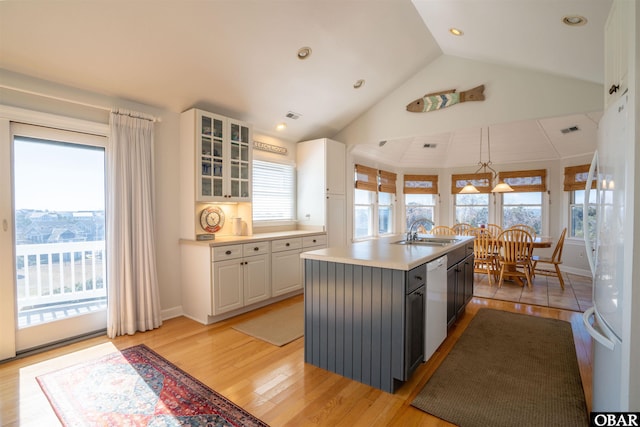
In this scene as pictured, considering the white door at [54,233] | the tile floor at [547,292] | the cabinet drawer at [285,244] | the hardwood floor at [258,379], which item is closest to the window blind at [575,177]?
the tile floor at [547,292]

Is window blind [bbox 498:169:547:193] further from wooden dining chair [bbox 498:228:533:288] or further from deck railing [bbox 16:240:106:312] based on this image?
deck railing [bbox 16:240:106:312]

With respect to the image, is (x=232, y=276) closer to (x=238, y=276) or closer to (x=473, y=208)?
(x=238, y=276)

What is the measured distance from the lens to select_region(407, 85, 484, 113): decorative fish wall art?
402 centimetres

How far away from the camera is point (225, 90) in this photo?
3543 millimetres

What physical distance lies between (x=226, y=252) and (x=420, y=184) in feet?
17.3

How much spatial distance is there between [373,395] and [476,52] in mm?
3871

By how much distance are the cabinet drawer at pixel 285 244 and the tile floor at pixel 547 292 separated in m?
2.68

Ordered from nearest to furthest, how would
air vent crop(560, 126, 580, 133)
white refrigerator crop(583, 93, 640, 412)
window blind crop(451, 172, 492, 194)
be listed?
1. white refrigerator crop(583, 93, 640, 412)
2. air vent crop(560, 126, 580, 133)
3. window blind crop(451, 172, 492, 194)

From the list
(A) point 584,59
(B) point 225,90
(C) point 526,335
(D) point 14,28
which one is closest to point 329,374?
(C) point 526,335

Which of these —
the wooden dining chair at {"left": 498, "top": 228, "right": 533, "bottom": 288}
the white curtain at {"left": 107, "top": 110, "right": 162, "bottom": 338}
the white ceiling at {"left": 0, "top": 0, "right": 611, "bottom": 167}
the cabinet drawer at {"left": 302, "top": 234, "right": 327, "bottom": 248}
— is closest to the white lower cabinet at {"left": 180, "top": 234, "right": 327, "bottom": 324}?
the cabinet drawer at {"left": 302, "top": 234, "right": 327, "bottom": 248}

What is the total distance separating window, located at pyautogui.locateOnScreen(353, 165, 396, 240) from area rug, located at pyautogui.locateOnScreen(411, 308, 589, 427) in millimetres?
3119

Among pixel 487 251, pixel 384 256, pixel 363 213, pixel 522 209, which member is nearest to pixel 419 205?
pixel 363 213

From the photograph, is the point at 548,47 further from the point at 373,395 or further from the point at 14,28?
the point at 14,28

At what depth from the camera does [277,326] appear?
3.36 meters
